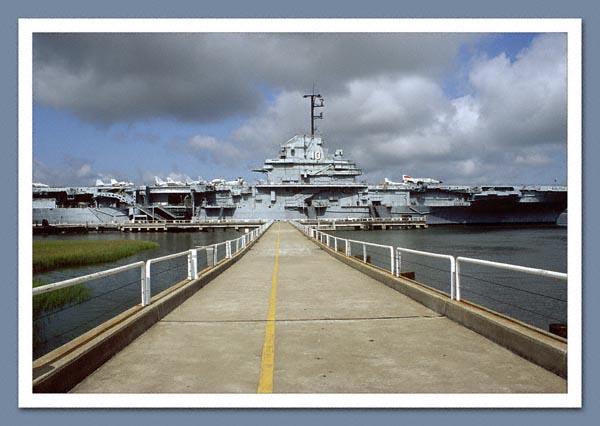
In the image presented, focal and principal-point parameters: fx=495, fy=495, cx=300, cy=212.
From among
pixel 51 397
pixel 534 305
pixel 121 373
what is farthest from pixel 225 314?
pixel 534 305

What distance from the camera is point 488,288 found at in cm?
2086

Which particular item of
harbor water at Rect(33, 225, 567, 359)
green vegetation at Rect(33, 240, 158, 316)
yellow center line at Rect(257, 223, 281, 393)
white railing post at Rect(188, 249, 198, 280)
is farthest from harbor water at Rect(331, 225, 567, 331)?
green vegetation at Rect(33, 240, 158, 316)

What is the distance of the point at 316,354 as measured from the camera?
20.0ft

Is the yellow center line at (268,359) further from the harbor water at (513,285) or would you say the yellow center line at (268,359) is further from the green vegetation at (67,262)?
the green vegetation at (67,262)

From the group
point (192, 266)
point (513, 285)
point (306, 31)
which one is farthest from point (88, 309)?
point (513, 285)

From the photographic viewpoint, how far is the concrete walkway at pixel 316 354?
4980 mm

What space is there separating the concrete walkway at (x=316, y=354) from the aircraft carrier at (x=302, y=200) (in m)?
74.0

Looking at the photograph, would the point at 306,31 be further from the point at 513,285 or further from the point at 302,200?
the point at 302,200

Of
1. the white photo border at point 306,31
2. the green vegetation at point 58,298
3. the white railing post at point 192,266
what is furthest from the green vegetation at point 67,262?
the white photo border at point 306,31

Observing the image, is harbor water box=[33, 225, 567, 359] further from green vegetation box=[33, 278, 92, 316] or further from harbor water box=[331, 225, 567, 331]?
green vegetation box=[33, 278, 92, 316]

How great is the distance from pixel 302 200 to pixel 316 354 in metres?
78.6

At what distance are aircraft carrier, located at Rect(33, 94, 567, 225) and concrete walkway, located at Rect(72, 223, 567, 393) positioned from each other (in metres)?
74.0

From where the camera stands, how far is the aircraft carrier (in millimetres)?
81250

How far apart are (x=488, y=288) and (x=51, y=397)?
1941cm
